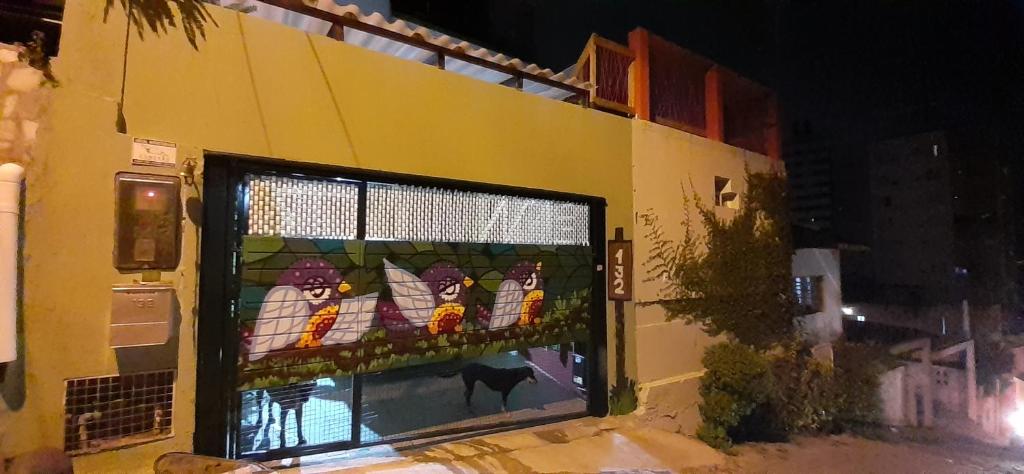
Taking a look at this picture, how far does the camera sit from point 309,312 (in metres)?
4.22

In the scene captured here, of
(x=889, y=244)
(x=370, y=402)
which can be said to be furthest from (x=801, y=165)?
(x=370, y=402)

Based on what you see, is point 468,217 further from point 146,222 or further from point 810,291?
point 810,291

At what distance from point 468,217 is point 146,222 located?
289 cm

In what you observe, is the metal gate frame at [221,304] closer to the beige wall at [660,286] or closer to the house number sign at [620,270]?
the house number sign at [620,270]

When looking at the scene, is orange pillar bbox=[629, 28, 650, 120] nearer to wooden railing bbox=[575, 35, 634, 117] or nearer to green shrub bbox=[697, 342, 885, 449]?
wooden railing bbox=[575, 35, 634, 117]

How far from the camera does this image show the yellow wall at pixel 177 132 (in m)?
3.24

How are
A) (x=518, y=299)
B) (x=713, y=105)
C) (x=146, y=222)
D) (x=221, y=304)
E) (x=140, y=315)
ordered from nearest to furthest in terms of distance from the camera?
(x=140, y=315) < (x=146, y=222) < (x=221, y=304) < (x=518, y=299) < (x=713, y=105)

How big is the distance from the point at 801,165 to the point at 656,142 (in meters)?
23.3

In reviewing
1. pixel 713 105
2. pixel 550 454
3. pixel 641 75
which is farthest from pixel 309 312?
pixel 713 105

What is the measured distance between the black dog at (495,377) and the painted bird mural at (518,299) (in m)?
1.21

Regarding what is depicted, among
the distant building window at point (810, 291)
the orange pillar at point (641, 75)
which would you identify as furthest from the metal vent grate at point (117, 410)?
the distant building window at point (810, 291)

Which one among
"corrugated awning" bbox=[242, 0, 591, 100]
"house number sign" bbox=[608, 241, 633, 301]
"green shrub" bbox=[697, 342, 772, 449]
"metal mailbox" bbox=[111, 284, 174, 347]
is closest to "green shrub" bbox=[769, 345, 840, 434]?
"green shrub" bbox=[697, 342, 772, 449]

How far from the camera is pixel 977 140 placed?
19938 mm

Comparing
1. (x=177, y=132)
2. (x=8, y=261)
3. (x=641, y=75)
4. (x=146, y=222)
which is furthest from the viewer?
(x=641, y=75)
